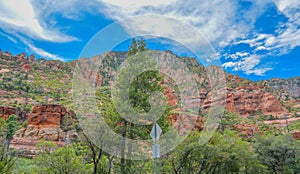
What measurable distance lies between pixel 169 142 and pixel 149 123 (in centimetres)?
155

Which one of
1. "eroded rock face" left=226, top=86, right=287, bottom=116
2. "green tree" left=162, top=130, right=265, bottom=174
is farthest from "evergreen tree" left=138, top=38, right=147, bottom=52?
"eroded rock face" left=226, top=86, right=287, bottom=116

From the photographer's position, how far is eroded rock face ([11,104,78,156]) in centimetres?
3300

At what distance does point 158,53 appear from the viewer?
11023mm

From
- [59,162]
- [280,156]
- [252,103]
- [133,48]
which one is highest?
[252,103]

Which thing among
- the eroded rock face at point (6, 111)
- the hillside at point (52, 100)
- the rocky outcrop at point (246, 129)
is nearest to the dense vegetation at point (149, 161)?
the hillside at point (52, 100)

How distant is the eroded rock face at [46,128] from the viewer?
33.0 metres

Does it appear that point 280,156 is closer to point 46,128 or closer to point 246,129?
point 246,129

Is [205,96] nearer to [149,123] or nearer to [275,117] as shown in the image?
[149,123]

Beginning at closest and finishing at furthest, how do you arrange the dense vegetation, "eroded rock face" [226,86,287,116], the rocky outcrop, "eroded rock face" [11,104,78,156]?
the dense vegetation → "eroded rock face" [11,104,78,156] → the rocky outcrop → "eroded rock face" [226,86,287,116]

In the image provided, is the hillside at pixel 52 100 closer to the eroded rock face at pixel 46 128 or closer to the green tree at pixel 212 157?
the eroded rock face at pixel 46 128

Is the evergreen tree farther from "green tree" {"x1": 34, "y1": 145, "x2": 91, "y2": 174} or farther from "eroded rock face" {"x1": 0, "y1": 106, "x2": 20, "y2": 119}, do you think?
"eroded rock face" {"x1": 0, "y1": 106, "x2": 20, "y2": 119}

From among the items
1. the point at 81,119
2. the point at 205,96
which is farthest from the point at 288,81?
the point at 81,119

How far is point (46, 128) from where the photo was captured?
119 feet

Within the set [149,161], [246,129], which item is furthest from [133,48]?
[246,129]
